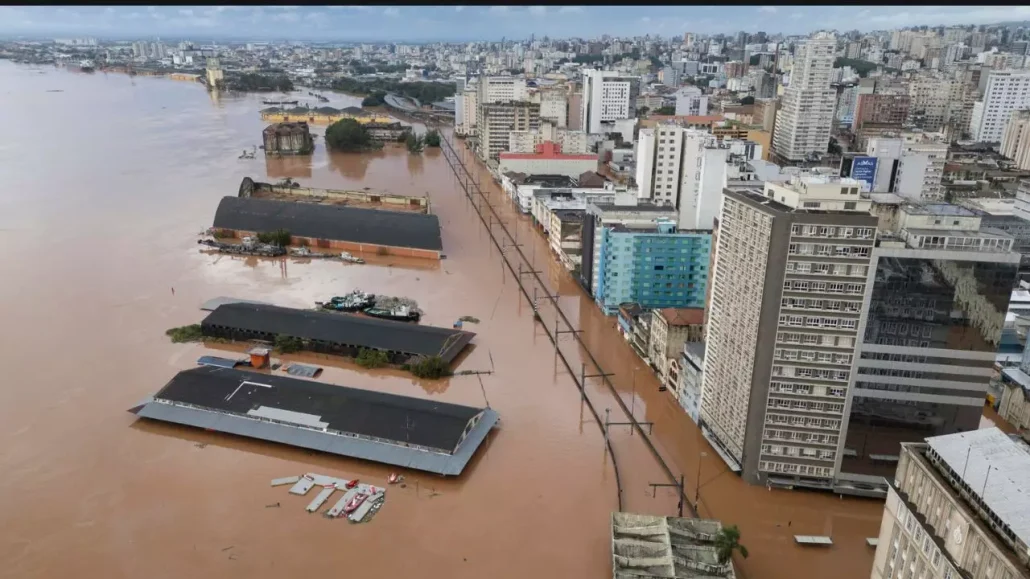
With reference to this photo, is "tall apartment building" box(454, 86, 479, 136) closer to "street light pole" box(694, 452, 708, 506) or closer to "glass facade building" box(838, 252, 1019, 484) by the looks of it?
"street light pole" box(694, 452, 708, 506)

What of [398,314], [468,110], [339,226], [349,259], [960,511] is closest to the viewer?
[960,511]

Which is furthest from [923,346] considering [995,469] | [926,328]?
[995,469]

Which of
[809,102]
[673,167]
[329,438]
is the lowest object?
[329,438]

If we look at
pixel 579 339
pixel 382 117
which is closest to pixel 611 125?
pixel 382 117

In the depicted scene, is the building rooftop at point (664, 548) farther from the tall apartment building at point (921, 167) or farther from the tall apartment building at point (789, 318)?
the tall apartment building at point (921, 167)

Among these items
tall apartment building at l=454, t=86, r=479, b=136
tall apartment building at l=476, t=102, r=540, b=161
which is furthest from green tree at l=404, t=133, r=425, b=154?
tall apartment building at l=454, t=86, r=479, b=136

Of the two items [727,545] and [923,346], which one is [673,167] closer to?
[923,346]

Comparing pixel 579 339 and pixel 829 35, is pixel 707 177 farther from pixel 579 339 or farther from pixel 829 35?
pixel 829 35

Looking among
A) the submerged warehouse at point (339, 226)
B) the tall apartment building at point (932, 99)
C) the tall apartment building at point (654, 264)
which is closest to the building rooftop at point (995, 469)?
the tall apartment building at point (654, 264)
